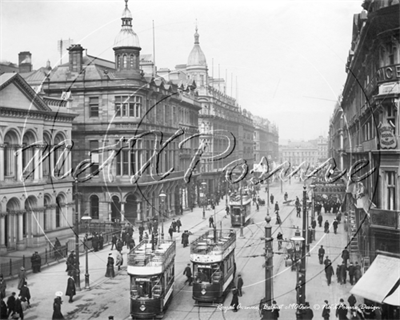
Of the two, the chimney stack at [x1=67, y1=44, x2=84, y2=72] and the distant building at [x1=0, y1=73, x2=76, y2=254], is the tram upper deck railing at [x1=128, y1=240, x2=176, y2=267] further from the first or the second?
the chimney stack at [x1=67, y1=44, x2=84, y2=72]

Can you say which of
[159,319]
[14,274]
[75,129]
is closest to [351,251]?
[159,319]

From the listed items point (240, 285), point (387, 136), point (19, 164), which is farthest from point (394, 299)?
point (19, 164)

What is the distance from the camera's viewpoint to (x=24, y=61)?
59688 mm

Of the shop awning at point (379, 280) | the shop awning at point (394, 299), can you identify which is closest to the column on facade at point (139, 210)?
the shop awning at point (379, 280)

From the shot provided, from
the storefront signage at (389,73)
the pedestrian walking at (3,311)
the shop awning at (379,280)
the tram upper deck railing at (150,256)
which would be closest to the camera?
the shop awning at (379,280)

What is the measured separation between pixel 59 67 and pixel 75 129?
26.8 ft

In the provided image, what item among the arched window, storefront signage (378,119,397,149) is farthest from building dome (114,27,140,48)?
storefront signage (378,119,397,149)

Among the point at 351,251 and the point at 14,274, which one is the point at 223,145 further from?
the point at 14,274

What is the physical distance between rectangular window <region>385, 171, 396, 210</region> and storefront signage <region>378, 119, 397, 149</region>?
140cm

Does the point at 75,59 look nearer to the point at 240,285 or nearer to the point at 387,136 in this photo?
the point at 240,285

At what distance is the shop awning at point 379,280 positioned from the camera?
73.3 ft

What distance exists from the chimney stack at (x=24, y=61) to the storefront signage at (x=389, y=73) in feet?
145

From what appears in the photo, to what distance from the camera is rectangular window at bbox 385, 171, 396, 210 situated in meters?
25.8

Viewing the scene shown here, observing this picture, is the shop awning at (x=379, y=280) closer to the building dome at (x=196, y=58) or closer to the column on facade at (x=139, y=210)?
the column on facade at (x=139, y=210)
